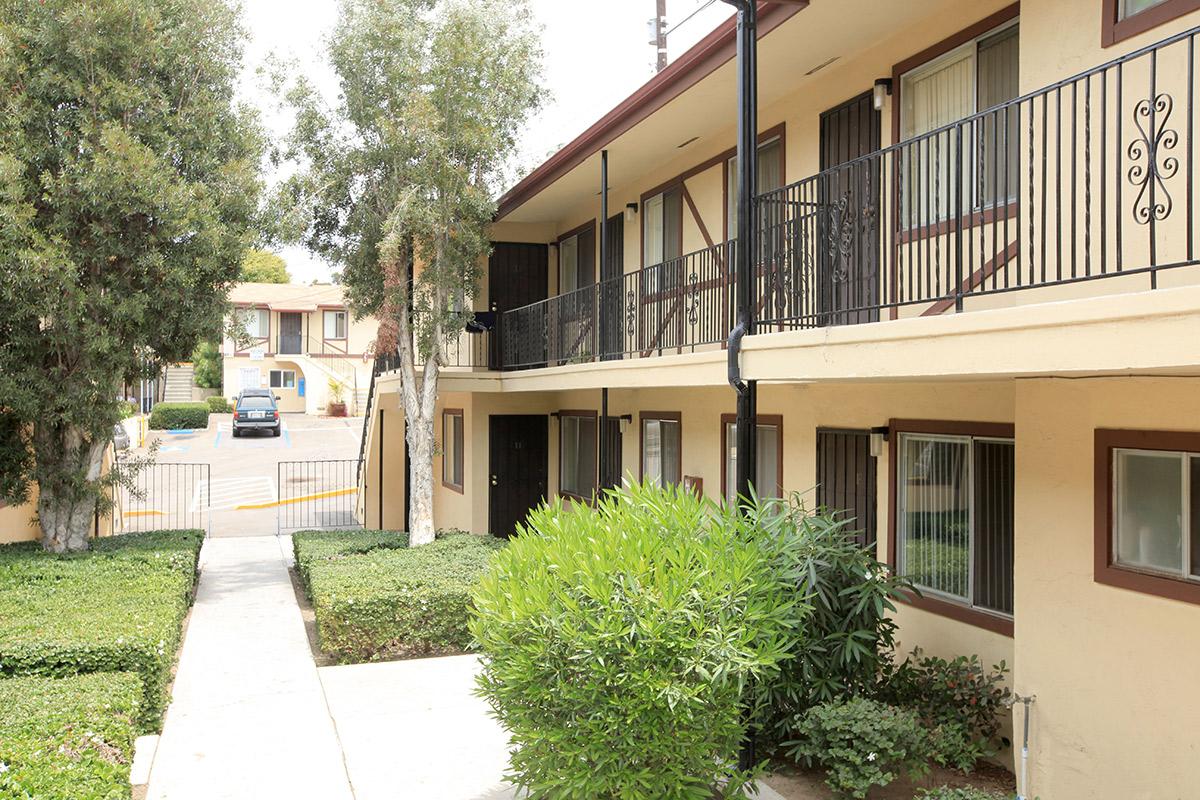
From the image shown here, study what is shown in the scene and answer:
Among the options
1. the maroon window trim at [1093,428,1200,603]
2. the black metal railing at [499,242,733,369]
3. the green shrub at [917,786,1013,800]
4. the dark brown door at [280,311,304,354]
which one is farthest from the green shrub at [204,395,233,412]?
the maroon window trim at [1093,428,1200,603]

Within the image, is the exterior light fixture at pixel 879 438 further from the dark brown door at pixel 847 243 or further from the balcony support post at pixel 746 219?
the balcony support post at pixel 746 219

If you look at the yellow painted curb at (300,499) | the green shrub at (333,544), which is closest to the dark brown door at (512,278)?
the green shrub at (333,544)

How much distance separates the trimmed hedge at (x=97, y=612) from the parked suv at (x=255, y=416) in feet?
93.8

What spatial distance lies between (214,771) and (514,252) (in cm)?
1207

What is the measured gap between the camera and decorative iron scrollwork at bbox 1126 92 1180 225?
179 inches

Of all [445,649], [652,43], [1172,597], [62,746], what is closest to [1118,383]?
[1172,597]

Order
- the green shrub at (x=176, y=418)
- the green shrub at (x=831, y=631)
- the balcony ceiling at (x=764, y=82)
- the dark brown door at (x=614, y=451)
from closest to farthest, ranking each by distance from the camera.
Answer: the green shrub at (x=831, y=631), the balcony ceiling at (x=764, y=82), the dark brown door at (x=614, y=451), the green shrub at (x=176, y=418)

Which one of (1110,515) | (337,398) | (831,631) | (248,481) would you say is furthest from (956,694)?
(337,398)

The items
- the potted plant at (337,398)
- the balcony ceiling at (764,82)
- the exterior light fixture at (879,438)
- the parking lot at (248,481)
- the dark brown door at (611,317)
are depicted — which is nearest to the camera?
the balcony ceiling at (764,82)

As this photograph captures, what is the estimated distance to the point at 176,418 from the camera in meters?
44.7

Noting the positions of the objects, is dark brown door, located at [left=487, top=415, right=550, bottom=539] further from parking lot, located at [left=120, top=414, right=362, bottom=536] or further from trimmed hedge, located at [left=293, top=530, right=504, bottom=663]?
parking lot, located at [left=120, top=414, right=362, bottom=536]

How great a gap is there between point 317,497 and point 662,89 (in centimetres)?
2086

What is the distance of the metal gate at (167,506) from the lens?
75.3 feet

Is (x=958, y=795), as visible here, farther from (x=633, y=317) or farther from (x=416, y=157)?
(x=416, y=157)
